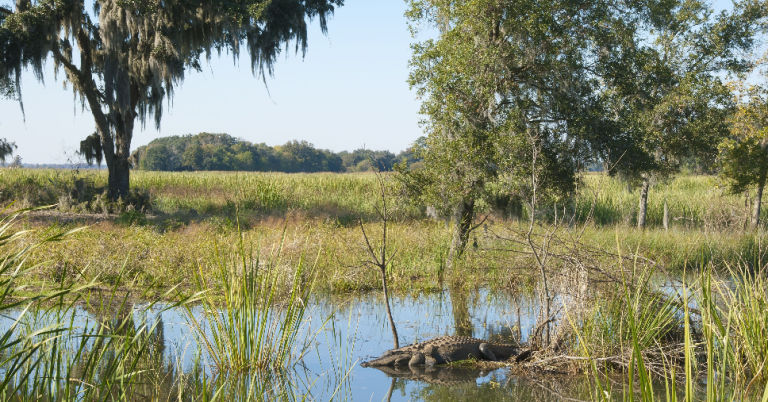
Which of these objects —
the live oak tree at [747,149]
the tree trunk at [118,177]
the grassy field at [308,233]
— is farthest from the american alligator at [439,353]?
the tree trunk at [118,177]

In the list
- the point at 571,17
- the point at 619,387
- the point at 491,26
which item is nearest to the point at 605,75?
the point at 571,17

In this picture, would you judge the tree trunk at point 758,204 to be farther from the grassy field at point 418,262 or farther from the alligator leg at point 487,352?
the alligator leg at point 487,352

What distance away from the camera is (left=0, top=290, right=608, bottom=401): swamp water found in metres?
5.25

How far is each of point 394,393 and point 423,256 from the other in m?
6.25

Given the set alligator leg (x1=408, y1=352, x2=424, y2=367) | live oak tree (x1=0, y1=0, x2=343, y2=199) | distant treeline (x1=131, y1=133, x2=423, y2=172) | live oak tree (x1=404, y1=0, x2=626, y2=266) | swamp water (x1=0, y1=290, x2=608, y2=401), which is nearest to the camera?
swamp water (x1=0, y1=290, x2=608, y2=401)

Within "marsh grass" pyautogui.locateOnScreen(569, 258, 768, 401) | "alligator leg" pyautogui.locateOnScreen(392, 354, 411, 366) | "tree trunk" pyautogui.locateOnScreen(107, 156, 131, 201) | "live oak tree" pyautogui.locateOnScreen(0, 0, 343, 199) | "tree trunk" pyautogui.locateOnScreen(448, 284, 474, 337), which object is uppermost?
"live oak tree" pyautogui.locateOnScreen(0, 0, 343, 199)

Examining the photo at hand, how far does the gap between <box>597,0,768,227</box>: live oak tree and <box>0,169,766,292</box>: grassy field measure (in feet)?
3.88

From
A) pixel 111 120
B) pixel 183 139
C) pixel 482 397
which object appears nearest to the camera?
pixel 482 397

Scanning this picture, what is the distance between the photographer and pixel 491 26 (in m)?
10.9

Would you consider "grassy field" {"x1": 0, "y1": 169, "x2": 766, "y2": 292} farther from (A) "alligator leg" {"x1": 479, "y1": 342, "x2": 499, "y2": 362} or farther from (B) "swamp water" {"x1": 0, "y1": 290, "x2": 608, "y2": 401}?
(A) "alligator leg" {"x1": 479, "y1": 342, "x2": 499, "y2": 362}

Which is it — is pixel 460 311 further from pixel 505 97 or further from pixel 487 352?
pixel 505 97

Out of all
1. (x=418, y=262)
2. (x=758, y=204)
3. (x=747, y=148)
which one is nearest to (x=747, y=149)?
(x=747, y=148)

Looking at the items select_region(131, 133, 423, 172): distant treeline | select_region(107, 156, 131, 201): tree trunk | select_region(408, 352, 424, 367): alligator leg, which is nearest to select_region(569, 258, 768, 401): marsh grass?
select_region(408, 352, 424, 367): alligator leg

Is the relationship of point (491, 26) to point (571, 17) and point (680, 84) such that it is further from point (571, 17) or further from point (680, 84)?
point (680, 84)
